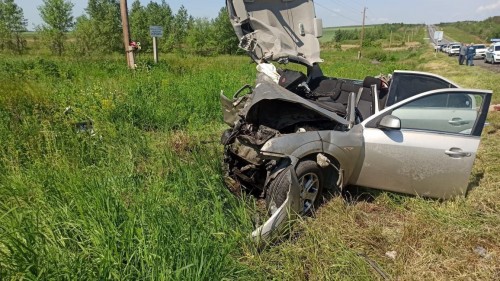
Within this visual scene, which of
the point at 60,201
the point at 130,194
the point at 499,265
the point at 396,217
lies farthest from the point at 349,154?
the point at 60,201

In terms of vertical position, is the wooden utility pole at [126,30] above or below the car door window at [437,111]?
above

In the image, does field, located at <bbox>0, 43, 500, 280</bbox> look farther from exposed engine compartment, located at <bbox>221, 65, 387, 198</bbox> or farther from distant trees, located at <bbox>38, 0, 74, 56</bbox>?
distant trees, located at <bbox>38, 0, 74, 56</bbox>

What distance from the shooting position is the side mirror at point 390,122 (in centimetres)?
339

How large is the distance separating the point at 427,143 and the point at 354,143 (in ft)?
2.59

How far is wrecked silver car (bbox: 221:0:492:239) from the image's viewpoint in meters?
3.31

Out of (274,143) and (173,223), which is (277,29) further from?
(173,223)

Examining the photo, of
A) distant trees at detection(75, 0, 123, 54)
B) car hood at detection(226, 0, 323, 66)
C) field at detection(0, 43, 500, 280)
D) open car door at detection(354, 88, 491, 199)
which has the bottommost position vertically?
field at detection(0, 43, 500, 280)

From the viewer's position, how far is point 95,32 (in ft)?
101

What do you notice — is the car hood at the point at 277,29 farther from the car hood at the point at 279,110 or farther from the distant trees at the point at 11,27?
the distant trees at the point at 11,27

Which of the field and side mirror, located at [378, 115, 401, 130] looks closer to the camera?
the field

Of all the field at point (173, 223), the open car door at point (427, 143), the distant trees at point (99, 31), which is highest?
the distant trees at point (99, 31)

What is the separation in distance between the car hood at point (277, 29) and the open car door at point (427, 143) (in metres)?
1.68

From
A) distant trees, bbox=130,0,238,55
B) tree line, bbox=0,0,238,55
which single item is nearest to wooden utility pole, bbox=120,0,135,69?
tree line, bbox=0,0,238,55

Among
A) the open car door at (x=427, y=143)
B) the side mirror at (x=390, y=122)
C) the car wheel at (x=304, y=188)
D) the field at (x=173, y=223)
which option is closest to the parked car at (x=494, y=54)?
the field at (x=173, y=223)
